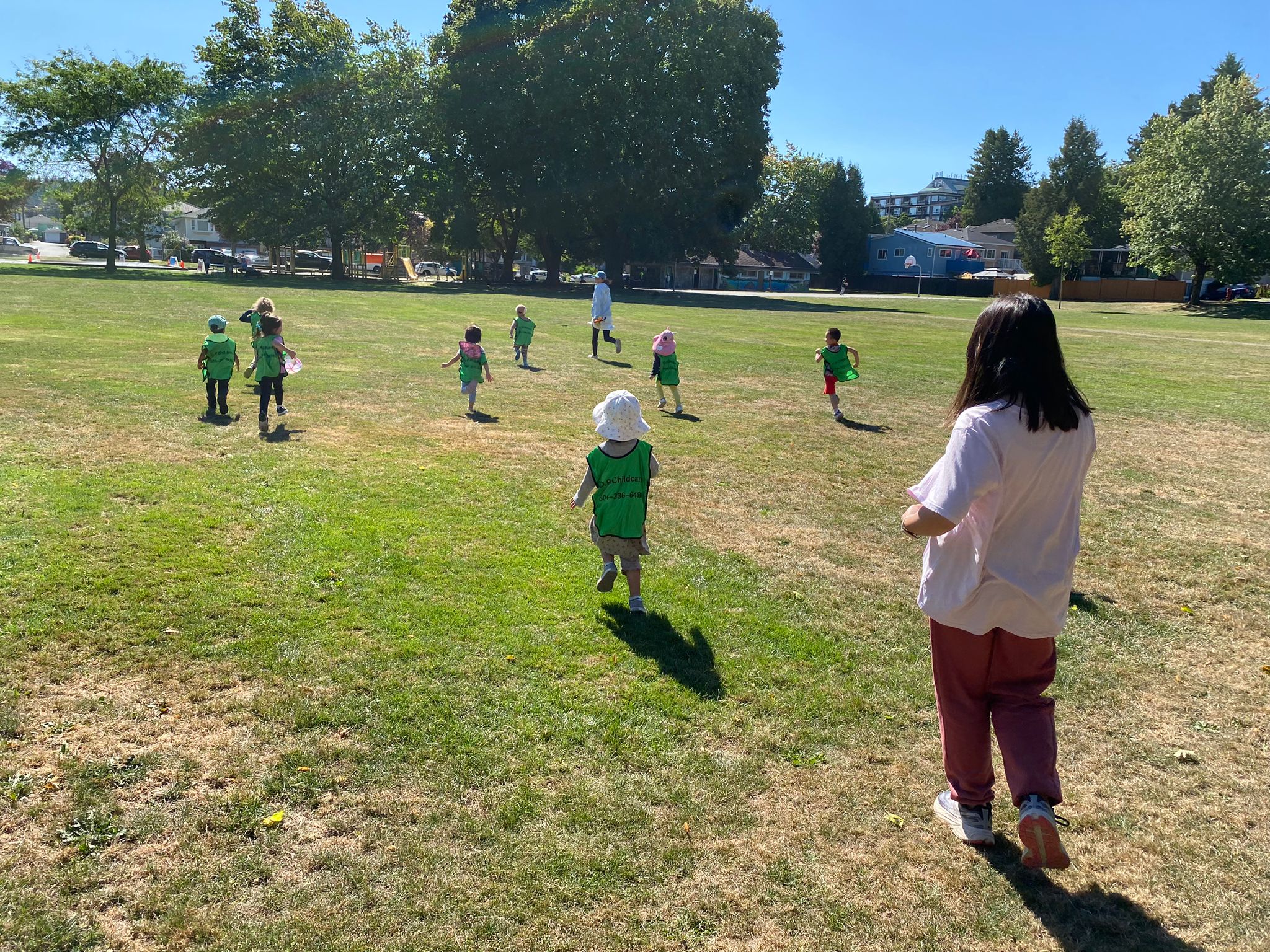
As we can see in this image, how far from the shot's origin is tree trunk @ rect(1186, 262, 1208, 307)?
59.4m

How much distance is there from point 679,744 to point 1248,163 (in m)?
68.8

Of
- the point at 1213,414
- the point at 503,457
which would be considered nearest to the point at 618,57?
the point at 1213,414

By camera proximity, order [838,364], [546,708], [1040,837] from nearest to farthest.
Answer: [1040,837], [546,708], [838,364]

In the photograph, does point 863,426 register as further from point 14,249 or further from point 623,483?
point 14,249

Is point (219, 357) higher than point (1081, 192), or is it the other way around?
point (1081, 192)

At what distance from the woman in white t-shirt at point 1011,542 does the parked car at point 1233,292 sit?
83.7 m

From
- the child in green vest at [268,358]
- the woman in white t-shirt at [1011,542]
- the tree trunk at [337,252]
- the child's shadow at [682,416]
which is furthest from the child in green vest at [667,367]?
the tree trunk at [337,252]

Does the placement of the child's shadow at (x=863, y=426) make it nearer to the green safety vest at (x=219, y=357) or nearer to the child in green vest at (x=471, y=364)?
the child in green vest at (x=471, y=364)

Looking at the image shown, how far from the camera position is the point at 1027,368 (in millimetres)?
3412

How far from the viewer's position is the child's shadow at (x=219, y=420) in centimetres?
1145

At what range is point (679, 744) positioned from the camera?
4605mm

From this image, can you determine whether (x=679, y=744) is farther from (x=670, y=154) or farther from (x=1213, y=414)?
(x=670, y=154)

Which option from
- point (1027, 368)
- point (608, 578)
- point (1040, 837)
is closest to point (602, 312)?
point (608, 578)

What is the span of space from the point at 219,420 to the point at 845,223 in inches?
3536
